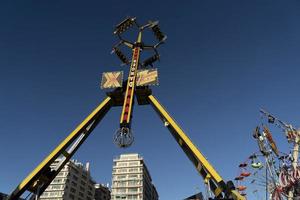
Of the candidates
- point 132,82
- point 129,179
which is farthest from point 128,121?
point 129,179

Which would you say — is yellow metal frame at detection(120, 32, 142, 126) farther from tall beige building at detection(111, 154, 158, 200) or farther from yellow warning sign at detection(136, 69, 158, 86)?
tall beige building at detection(111, 154, 158, 200)

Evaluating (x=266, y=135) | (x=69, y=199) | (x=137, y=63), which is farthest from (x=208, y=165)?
(x=69, y=199)

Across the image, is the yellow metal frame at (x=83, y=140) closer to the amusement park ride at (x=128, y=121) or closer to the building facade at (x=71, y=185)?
the amusement park ride at (x=128, y=121)

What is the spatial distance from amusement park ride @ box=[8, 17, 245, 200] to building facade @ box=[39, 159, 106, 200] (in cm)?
7372

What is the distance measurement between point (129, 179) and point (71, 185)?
23.4 m

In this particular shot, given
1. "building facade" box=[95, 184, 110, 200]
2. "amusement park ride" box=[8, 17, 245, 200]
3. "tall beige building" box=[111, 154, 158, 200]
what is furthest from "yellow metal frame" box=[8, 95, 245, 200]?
"building facade" box=[95, 184, 110, 200]

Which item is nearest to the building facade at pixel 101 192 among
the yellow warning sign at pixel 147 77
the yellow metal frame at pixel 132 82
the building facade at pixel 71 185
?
the building facade at pixel 71 185

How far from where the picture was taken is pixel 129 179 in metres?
109

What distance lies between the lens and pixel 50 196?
10088 cm

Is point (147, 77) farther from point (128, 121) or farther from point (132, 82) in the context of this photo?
point (128, 121)

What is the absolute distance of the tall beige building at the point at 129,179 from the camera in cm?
10356

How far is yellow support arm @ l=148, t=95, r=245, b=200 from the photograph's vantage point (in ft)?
90.1

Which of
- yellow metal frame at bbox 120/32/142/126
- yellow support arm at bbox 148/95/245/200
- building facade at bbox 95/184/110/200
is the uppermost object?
building facade at bbox 95/184/110/200

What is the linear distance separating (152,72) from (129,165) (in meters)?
83.5
